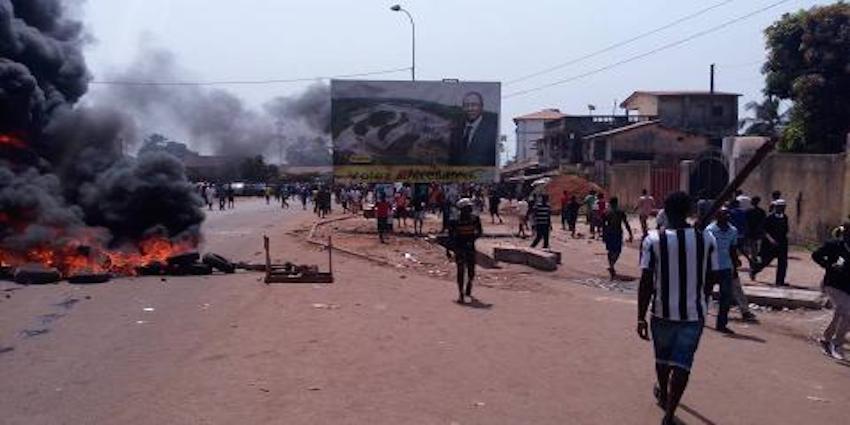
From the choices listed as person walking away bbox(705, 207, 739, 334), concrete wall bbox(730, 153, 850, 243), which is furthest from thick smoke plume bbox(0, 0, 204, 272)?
concrete wall bbox(730, 153, 850, 243)

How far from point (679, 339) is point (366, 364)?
3096 mm

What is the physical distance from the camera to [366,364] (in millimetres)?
8383

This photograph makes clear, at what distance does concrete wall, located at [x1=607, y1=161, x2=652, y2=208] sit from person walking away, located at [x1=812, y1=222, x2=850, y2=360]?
29.4 meters

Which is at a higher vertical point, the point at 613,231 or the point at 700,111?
the point at 700,111

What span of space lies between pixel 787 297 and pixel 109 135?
1648 cm

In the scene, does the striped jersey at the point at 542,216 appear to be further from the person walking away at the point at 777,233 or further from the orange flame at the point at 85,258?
the orange flame at the point at 85,258

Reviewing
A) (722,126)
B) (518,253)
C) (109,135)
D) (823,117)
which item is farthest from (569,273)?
(722,126)

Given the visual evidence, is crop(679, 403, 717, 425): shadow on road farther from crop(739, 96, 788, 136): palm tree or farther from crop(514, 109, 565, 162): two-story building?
crop(514, 109, 565, 162): two-story building

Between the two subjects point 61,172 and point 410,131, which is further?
point 410,131

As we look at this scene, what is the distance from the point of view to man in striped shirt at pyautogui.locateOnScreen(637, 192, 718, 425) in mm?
6160

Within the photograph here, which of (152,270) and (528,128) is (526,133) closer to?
(528,128)

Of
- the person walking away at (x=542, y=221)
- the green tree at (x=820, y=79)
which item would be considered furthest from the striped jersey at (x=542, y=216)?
the green tree at (x=820, y=79)

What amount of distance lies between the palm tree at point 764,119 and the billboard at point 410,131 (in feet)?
81.5

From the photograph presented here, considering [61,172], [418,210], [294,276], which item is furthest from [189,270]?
[418,210]
